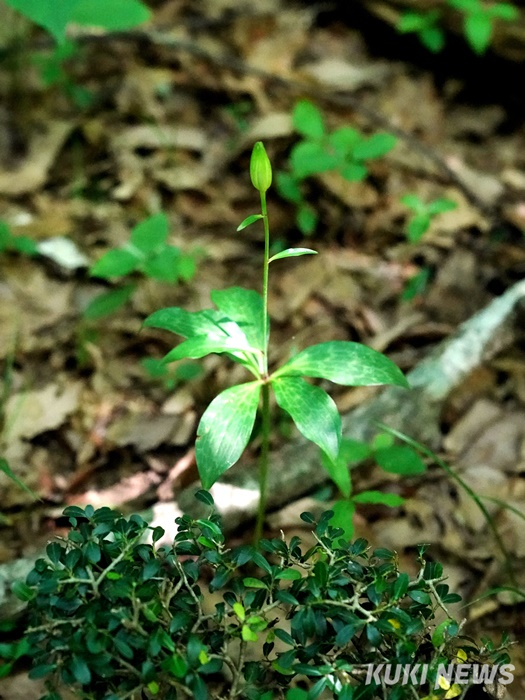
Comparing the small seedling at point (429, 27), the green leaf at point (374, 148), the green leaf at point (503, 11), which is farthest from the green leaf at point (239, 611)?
the small seedling at point (429, 27)

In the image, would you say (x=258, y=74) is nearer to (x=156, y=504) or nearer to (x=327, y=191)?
(x=327, y=191)

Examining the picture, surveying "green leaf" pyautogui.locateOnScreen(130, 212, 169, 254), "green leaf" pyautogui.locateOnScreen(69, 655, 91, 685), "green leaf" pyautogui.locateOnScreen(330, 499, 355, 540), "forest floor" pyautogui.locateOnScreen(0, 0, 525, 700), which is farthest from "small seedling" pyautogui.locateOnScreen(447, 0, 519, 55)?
"green leaf" pyautogui.locateOnScreen(69, 655, 91, 685)

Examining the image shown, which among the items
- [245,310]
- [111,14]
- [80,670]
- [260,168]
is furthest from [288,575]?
[111,14]

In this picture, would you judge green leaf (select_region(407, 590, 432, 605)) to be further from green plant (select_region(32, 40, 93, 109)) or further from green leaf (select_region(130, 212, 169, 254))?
green plant (select_region(32, 40, 93, 109))

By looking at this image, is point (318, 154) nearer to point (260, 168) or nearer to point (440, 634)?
point (260, 168)

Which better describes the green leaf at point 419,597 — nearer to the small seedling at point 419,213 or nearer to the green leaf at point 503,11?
the small seedling at point 419,213

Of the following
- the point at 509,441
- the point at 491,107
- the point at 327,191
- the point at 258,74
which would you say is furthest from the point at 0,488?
the point at 491,107
